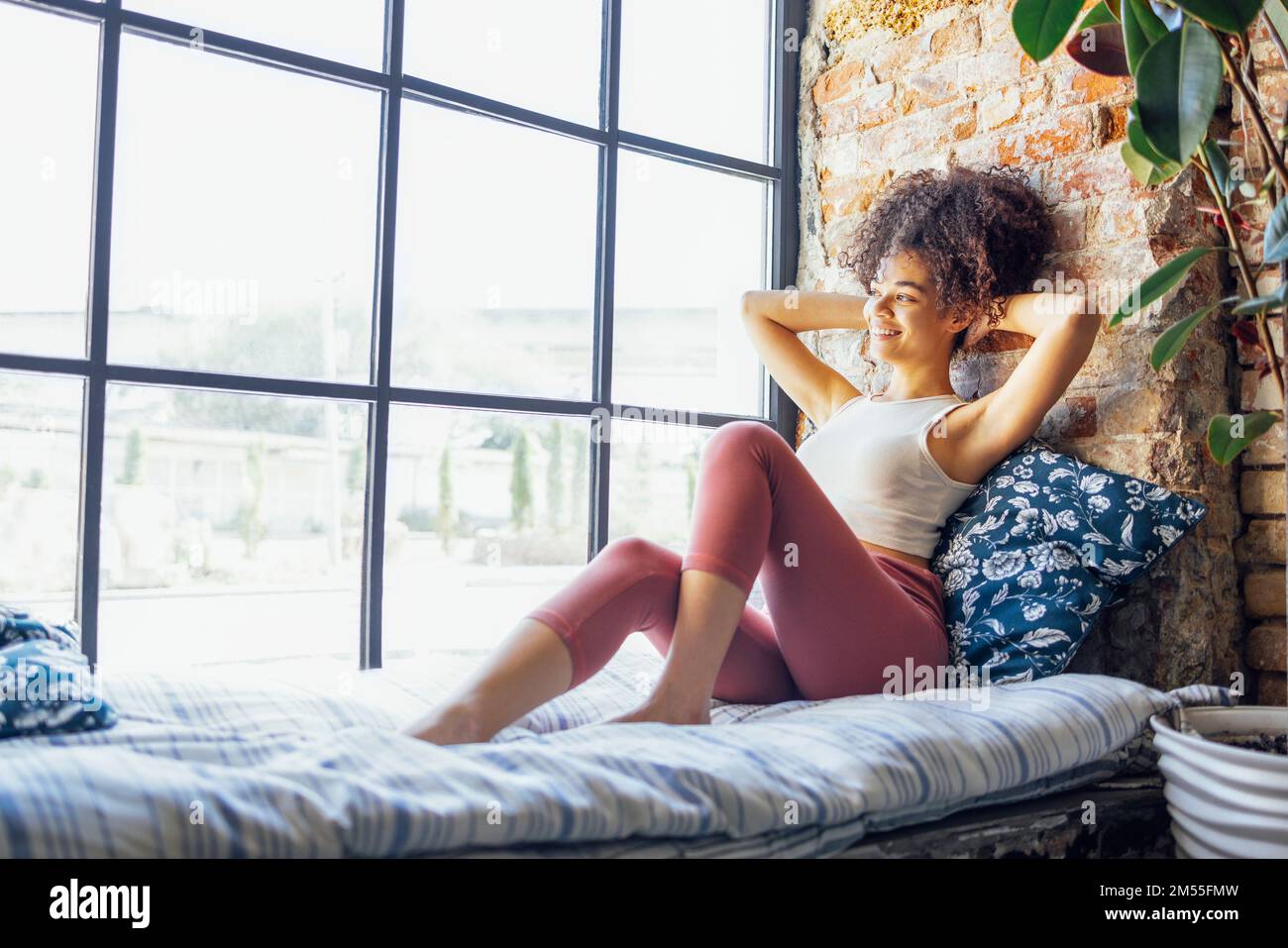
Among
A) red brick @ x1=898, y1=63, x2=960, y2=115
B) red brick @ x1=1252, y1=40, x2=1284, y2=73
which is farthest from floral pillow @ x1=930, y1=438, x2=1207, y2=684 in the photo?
red brick @ x1=898, y1=63, x2=960, y2=115

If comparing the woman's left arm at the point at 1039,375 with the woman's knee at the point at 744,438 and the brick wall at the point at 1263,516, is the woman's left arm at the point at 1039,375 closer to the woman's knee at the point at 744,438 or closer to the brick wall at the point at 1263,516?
the brick wall at the point at 1263,516

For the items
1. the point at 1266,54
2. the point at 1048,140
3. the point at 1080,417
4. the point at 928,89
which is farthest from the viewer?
the point at 928,89

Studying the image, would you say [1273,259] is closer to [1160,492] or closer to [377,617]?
[1160,492]

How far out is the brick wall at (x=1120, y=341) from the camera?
177 cm

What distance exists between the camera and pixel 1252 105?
1272 millimetres

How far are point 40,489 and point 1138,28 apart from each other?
1.82 m

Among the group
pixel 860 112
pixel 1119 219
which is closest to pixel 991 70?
pixel 860 112

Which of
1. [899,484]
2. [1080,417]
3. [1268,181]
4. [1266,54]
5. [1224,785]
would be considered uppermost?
[1266,54]

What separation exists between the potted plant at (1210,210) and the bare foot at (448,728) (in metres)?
0.89

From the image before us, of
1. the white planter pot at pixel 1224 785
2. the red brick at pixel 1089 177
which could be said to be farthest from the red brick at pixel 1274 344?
the white planter pot at pixel 1224 785

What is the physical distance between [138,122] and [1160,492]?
72.3 inches

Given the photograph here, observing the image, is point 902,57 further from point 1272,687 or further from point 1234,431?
point 1272,687

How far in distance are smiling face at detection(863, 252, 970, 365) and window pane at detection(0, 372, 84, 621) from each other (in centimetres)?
144
